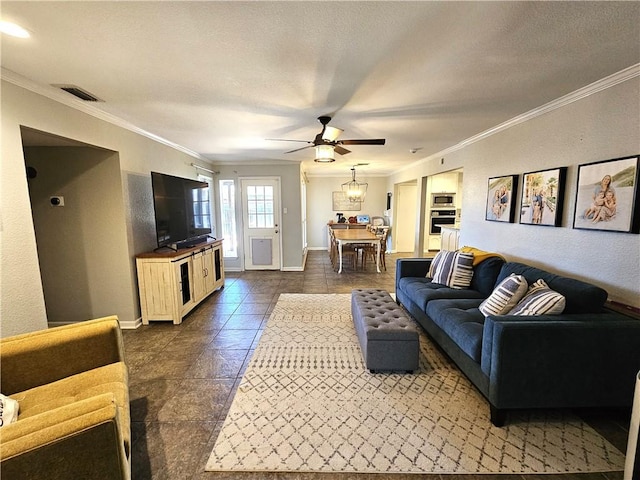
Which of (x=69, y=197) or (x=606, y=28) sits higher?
(x=606, y=28)

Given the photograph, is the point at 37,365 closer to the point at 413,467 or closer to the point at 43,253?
the point at 413,467

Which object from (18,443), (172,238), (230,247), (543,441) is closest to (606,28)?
(543,441)

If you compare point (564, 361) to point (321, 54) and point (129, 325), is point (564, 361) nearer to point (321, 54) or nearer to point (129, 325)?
point (321, 54)

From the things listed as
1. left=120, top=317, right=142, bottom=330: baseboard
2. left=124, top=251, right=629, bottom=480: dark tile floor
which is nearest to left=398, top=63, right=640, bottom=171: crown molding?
left=124, top=251, right=629, bottom=480: dark tile floor

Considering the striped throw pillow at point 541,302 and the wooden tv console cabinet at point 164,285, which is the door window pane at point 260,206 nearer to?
the wooden tv console cabinet at point 164,285

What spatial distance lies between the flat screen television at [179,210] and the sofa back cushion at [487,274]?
386cm

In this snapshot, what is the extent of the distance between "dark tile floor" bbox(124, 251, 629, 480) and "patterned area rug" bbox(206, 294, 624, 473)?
0.07m

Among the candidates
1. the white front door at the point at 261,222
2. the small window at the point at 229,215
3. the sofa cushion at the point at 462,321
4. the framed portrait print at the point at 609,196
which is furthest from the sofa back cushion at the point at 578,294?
the small window at the point at 229,215

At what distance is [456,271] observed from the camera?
3266 mm

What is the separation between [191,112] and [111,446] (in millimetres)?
2863

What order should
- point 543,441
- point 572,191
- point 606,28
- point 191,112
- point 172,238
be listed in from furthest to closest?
point 172,238 < point 191,112 < point 572,191 < point 543,441 < point 606,28

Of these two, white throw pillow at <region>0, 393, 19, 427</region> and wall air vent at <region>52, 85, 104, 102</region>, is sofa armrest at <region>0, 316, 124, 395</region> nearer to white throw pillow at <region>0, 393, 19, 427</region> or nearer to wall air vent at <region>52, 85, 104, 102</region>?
white throw pillow at <region>0, 393, 19, 427</region>

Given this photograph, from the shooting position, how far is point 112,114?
2.96 m

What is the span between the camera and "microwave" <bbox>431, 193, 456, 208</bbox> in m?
7.32
